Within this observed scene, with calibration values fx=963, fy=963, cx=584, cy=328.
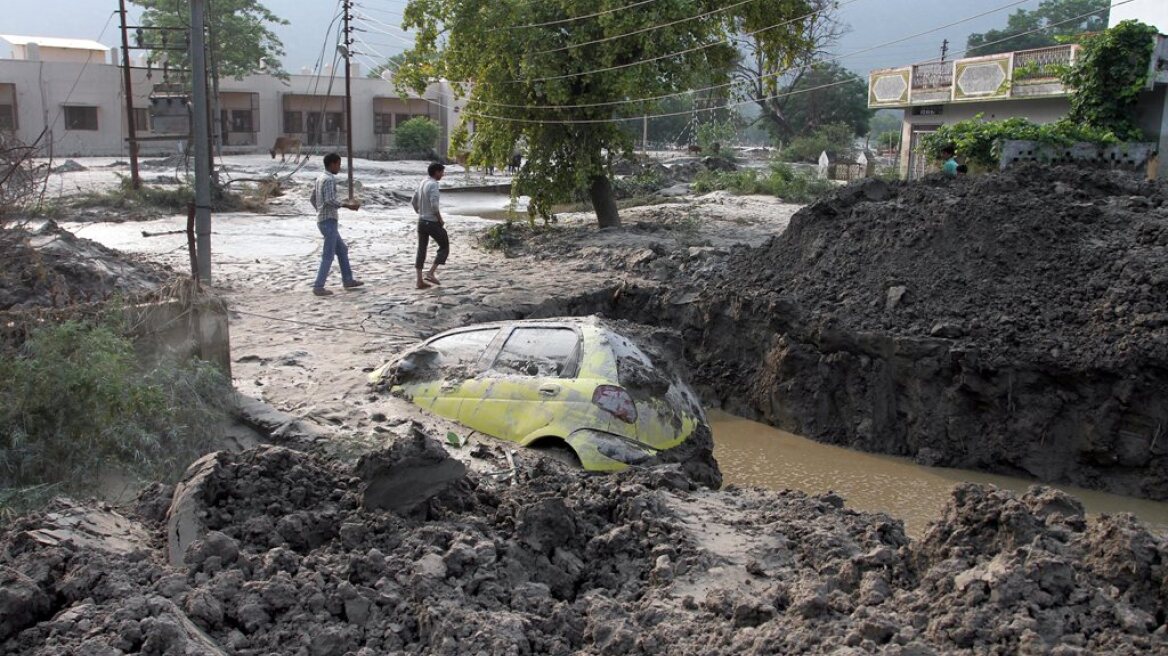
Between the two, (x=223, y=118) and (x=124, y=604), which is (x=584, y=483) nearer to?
(x=124, y=604)

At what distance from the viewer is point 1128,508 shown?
10.6 m

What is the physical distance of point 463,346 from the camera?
838 cm

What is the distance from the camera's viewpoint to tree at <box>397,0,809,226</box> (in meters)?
18.0

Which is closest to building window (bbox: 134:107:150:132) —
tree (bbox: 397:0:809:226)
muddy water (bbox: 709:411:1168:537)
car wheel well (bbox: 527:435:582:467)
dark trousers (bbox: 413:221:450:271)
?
tree (bbox: 397:0:809:226)

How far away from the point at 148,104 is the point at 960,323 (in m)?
42.3

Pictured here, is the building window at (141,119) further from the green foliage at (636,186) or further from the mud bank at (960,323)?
the mud bank at (960,323)

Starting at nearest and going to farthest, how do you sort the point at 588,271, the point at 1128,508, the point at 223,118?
the point at 1128,508 < the point at 588,271 < the point at 223,118

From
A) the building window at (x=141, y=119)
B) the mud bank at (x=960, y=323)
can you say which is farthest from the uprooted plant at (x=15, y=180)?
the building window at (x=141, y=119)

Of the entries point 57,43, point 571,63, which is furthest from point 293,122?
point 571,63

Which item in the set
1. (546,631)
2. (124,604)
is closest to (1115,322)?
(546,631)

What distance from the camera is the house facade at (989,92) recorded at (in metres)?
23.4

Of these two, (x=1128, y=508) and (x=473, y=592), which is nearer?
(x=473, y=592)

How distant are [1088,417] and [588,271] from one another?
815 centimetres

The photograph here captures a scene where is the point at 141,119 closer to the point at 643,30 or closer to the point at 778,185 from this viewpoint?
the point at 778,185
